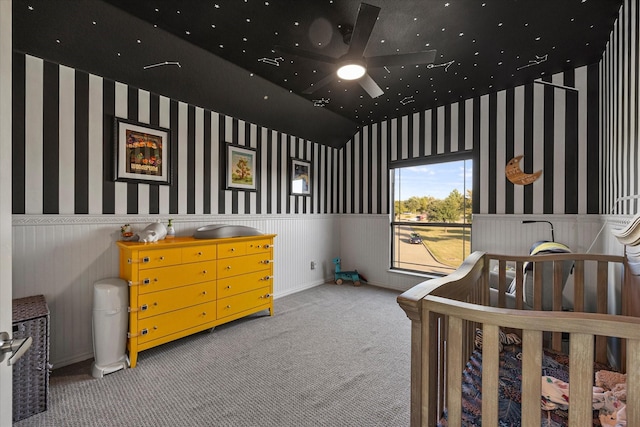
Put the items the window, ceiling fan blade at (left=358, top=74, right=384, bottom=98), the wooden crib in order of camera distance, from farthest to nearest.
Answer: the window → ceiling fan blade at (left=358, top=74, right=384, bottom=98) → the wooden crib

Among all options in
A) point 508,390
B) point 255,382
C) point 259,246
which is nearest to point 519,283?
point 508,390

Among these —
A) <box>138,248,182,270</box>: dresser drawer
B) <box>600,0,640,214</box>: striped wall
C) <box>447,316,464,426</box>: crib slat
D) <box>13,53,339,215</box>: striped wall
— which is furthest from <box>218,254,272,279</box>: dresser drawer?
<box>600,0,640,214</box>: striped wall

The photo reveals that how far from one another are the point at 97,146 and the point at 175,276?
1.34 m

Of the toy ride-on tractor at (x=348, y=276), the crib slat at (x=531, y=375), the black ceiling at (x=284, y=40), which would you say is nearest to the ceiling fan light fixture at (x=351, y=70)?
the black ceiling at (x=284, y=40)

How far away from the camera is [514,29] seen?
7.20 ft

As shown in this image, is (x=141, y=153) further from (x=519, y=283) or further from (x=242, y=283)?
(x=519, y=283)

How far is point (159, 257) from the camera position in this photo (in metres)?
2.27

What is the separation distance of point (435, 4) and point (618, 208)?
2193mm

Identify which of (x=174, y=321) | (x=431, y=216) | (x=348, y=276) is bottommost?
(x=348, y=276)

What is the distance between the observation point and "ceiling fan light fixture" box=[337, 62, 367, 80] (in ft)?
6.90

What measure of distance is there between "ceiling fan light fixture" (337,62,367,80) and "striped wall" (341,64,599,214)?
205 centimetres

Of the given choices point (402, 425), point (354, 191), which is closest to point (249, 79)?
point (354, 191)

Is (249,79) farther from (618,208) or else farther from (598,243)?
(598,243)

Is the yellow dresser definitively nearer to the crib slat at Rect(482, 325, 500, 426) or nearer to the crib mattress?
the crib mattress
